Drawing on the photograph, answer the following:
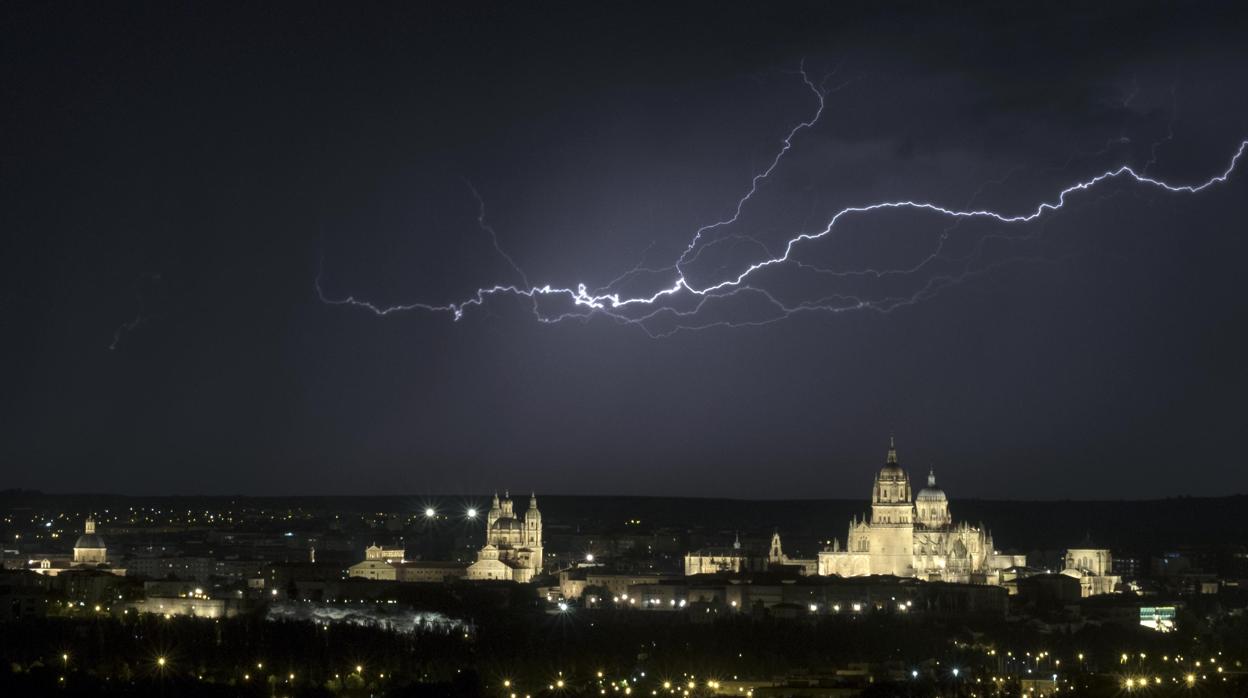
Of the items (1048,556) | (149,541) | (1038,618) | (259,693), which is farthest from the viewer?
(149,541)

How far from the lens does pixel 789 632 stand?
106062 millimetres

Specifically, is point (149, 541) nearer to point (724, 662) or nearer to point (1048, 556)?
point (1048, 556)

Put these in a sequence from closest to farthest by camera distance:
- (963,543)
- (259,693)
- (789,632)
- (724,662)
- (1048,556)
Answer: (259,693)
(724,662)
(789,632)
(963,543)
(1048,556)

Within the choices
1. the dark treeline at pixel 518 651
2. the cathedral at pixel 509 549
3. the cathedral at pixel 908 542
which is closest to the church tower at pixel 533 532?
the cathedral at pixel 509 549

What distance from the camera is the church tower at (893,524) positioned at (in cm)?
14138

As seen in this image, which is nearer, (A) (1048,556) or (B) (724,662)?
(B) (724,662)

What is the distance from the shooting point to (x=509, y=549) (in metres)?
153

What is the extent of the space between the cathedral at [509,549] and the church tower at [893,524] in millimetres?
18964

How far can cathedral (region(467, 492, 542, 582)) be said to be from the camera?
145 metres

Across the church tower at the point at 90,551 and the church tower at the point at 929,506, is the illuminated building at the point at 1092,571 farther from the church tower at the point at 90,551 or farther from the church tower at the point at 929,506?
the church tower at the point at 90,551

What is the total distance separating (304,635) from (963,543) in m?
54.6

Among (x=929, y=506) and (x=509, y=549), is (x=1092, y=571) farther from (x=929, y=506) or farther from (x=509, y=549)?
(x=509, y=549)

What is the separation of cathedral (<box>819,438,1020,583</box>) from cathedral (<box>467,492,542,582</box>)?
55.4 ft

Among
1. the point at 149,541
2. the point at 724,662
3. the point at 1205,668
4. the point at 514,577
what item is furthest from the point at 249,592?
the point at 149,541
